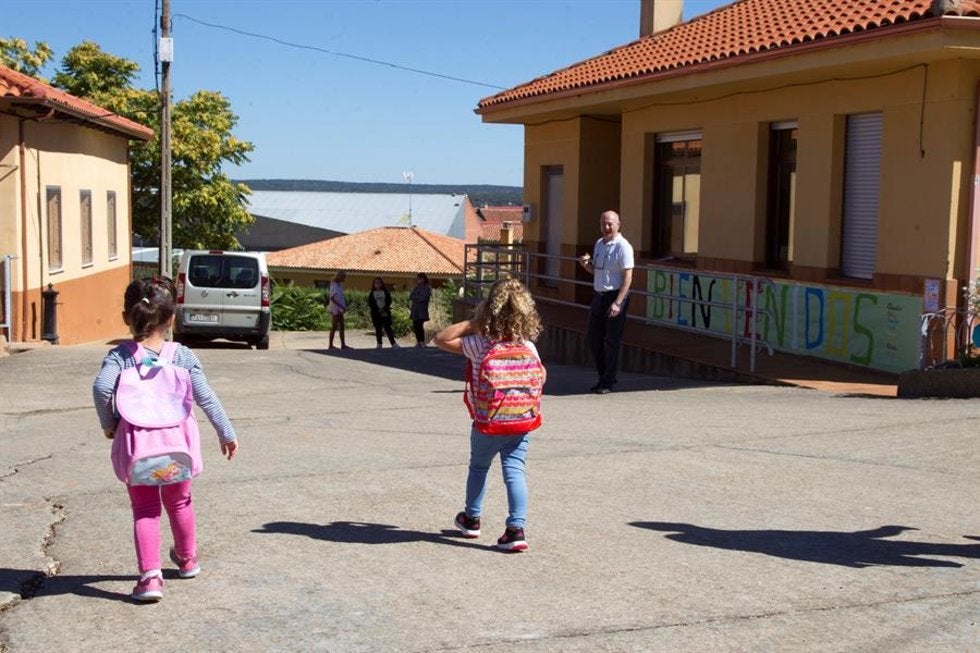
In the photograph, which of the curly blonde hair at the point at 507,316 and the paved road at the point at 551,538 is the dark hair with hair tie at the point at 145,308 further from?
the curly blonde hair at the point at 507,316

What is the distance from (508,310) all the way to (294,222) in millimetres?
89935

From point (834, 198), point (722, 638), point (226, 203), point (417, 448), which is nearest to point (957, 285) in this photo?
point (834, 198)

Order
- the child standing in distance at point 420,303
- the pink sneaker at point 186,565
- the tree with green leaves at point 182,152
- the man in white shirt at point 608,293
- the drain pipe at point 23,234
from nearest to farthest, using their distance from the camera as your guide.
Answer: the pink sneaker at point 186,565 → the man in white shirt at point 608,293 → the drain pipe at point 23,234 → the child standing in distance at point 420,303 → the tree with green leaves at point 182,152

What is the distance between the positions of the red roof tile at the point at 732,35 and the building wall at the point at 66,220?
7.58 metres

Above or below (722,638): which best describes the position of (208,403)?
above

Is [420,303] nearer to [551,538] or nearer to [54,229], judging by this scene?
[54,229]

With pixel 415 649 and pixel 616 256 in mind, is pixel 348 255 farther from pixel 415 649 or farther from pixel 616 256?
pixel 415 649

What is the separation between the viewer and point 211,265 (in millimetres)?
24641

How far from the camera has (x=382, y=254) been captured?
242 feet

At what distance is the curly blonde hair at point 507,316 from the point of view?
21.1 ft

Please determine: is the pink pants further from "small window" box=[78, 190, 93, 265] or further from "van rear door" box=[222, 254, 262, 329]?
"small window" box=[78, 190, 93, 265]

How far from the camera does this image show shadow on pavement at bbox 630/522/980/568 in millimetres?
6344

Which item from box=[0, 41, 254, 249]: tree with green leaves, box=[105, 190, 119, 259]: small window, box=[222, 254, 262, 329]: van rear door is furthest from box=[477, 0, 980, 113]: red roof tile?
box=[0, 41, 254, 249]: tree with green leaves

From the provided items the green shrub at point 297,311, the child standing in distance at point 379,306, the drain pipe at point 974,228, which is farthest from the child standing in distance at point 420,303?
the green shrub at point 297,311
